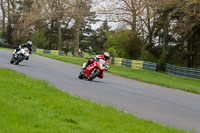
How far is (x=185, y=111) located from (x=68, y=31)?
246 ft

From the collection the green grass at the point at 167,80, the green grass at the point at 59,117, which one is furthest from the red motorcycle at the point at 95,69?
the green grass at the point at 59,117

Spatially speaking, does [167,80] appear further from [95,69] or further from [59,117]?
[59,117]

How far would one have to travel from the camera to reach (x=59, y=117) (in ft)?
21.9

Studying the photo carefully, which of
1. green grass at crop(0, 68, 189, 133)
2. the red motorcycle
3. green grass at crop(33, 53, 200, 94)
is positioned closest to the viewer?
green grass at crop(0, 68, 189, 133)

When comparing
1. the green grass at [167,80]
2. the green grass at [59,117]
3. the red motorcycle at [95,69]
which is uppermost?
the red motorcycle at [95,69]

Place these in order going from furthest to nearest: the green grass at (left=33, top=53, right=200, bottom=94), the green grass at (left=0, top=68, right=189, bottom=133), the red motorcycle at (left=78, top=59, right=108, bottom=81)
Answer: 1. the green grass at (left=33, top=53, right=200, bottom=94)
2. the red motorcycle at (left=78, top=59, right=108, bottom=81)
3. the green grass at (left=0, top=68, right=189, bottom=133)

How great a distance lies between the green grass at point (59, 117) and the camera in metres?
5.77

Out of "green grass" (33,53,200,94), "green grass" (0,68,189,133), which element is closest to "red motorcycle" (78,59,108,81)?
"green grass" (33,53,200,94)

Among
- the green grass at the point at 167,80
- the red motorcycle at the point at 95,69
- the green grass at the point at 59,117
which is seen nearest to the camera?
the green grass at the point at 59,117

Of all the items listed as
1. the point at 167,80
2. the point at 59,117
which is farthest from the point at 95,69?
the point at 167,80

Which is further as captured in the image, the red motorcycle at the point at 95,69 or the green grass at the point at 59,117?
the red motorcycle at the point at 95,69

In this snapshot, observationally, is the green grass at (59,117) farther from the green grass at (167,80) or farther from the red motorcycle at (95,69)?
the green grass at (167,80)

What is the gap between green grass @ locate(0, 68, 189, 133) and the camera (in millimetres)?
5773

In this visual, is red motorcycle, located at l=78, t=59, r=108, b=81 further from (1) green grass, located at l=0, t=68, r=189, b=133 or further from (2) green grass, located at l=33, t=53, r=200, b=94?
(1) green grass, located at l=0, t=68, r=189, b=133
